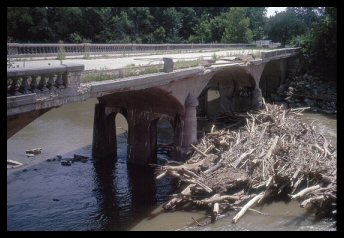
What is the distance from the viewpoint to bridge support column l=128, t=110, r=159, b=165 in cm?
2162

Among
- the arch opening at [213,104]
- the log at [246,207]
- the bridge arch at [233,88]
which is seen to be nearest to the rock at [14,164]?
the log at [246,207]

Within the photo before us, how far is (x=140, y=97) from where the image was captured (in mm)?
21172

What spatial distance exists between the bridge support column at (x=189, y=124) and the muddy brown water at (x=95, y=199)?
91.3 inches

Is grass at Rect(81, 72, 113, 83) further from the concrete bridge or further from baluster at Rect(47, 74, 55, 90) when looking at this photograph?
baluster at Rect(47, 74, 55, 90)

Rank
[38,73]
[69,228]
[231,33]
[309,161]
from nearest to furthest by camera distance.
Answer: [38,73]
[69,228]
[309,161]
[231,33]

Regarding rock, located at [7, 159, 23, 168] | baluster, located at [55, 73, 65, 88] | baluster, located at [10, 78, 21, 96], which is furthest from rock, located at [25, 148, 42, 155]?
baluster, located at [10, 78, 21, 96]

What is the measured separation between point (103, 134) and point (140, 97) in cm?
333

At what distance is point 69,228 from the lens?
1479cm

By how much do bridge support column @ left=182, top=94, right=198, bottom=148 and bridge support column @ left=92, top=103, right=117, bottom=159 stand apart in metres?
4.15

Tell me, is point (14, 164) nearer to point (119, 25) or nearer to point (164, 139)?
point (164, 139)
